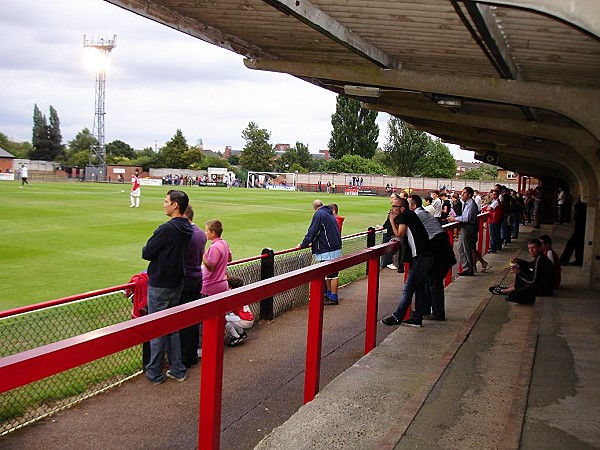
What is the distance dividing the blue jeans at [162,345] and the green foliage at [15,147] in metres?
111

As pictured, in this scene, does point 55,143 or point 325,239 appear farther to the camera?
point 55,143

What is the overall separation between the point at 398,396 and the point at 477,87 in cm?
373

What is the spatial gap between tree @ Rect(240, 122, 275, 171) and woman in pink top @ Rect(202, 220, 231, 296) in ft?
304

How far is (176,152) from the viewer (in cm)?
9175

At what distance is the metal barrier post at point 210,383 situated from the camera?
3.27 meters

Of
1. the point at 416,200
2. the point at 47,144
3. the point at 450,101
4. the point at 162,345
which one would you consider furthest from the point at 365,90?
the point at 47,144

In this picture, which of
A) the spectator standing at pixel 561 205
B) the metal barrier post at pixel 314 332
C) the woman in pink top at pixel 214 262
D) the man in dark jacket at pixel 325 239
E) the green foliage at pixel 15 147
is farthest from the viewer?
the green foliage at pixel 15 147

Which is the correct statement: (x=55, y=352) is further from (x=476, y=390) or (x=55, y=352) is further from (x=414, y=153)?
(x=414, y=153)

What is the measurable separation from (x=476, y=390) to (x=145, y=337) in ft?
10.8

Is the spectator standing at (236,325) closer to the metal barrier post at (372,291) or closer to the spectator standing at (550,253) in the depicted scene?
the metal barrier post at (372,291)

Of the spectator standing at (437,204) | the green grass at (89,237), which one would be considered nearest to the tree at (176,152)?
the green grass at (89,237)

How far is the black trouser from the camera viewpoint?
6.76 m

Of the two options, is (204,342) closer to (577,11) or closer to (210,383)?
(210,383)

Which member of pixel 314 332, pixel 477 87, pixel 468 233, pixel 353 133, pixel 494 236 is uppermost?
pixel 353 133
